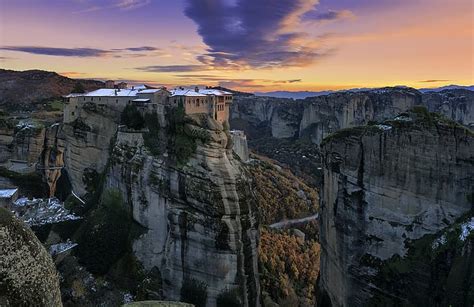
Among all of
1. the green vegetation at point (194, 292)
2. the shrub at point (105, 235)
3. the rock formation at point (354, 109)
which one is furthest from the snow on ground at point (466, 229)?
the rock formation at point (354, 109)

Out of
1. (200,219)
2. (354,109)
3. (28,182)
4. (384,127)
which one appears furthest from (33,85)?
(384,127)

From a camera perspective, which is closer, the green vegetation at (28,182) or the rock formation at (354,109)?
the green vegetation at (28,182)

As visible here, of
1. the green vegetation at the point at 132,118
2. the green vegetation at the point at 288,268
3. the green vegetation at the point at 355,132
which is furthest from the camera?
the green vegetation at the point at 288,268

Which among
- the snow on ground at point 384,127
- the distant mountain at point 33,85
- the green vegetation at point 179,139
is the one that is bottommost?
the green vegetation at point 179,139

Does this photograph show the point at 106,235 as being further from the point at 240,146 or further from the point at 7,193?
the point at 240,146

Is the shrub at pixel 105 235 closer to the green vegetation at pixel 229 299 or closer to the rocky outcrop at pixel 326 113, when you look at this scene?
the green vegetation at pixel 229 299

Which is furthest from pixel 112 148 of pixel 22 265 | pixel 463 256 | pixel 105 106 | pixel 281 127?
pixel 281 127

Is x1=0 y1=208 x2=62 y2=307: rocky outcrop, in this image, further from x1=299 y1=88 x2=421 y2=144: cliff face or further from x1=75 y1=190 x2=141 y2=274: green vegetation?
x1=299 y1=88 x2=421 y2=144: cliff face
